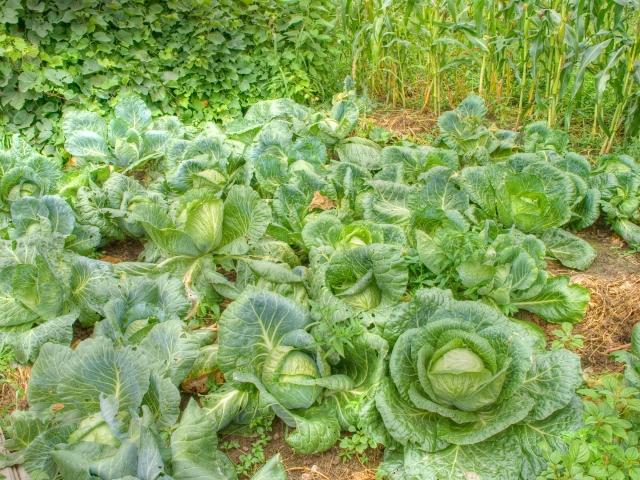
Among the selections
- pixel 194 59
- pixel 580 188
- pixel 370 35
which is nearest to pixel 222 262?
pixel 580 188

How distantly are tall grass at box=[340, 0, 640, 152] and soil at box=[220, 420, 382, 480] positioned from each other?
2892mm

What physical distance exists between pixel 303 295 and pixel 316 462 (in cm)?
83

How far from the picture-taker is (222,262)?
3.25m

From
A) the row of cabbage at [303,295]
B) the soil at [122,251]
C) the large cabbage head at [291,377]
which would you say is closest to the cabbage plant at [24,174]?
the row of cabbage at [303,295]

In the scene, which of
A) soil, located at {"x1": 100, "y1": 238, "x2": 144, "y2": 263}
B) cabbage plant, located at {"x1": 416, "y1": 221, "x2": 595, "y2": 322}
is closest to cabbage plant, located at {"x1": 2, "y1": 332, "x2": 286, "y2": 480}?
cabbage plant, located at {"x1": 416, "y1": 221, "x2": 595, "y2": 322}

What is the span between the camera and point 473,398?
7.28 feet

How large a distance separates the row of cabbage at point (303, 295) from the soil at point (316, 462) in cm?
9

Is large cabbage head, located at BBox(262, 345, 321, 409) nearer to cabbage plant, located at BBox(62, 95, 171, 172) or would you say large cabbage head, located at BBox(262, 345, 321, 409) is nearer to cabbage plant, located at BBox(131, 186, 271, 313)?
cabbage plant, located at BBox(131, 186, 271, 313)

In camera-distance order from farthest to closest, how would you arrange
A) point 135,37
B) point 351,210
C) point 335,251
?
point 135,37, point 351,210, point 335,251

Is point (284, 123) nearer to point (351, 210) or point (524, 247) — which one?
point (351, 210)

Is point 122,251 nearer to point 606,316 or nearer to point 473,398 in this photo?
point 473,398

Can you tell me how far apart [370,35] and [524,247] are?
2954 mm

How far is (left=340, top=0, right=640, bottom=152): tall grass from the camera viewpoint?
4066 millimetres

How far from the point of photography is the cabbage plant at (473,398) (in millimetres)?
2174
